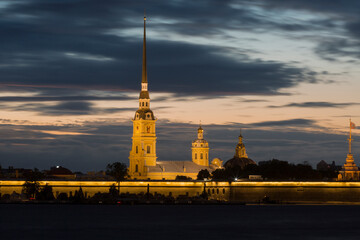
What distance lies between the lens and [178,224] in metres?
145

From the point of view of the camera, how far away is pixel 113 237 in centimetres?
12350

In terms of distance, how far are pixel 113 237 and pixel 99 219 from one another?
30.8 metres

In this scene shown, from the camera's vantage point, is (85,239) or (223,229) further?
(223,229)

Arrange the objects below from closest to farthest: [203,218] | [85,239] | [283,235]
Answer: [85,239] < [283,235] < [203,218]

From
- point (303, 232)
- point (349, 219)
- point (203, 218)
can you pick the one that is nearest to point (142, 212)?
point (203, 218)

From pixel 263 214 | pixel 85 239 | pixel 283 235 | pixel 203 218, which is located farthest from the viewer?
pixel 263 214

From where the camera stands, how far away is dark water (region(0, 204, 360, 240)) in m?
128

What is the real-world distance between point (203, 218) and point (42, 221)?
85.6 feet

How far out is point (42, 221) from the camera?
488 feet

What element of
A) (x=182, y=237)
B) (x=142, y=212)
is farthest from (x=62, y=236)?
(x=142, y=212)

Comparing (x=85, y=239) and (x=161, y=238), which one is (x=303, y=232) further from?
(x=85, y=239)

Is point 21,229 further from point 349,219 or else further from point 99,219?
point 349,219

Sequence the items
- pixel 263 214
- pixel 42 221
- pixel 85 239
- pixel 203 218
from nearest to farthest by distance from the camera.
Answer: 1. pixel 85 239
2. pixel 42 221
3. pixel 203 218
4. pixel 263 214

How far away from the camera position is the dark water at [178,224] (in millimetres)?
127938
